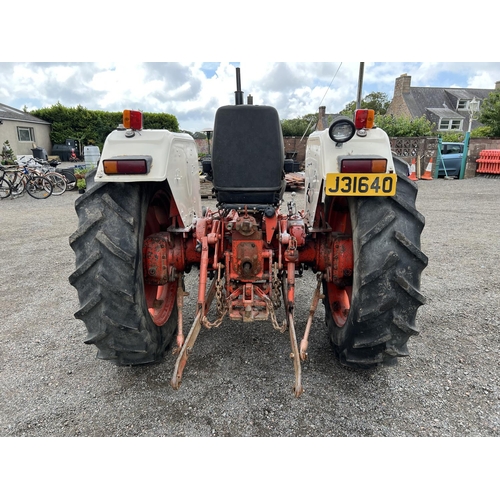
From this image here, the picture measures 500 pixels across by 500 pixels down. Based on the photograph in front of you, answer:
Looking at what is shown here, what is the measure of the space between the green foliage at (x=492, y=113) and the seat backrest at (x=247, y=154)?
24250 millimetres

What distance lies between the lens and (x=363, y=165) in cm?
206

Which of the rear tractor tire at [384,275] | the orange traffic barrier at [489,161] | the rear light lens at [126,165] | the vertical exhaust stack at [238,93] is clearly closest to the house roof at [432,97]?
the orange traffic barrier at [489,161]

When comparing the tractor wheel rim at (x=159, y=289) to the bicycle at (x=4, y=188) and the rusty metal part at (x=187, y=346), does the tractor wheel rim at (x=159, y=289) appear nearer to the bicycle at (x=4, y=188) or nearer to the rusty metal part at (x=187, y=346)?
the rusty metal part at (x=187, y=346)

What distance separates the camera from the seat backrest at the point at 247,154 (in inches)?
104

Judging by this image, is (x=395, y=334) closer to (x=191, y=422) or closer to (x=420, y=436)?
(x=420, y=436)

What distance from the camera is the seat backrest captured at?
8.67ft

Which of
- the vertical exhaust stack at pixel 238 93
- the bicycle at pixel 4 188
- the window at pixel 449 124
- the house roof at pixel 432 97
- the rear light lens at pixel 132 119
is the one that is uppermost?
the house roof at pixel 432 97

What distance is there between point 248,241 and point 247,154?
70cm

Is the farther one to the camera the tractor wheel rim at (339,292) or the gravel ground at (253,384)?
the tractor wheel rim at (339,292)

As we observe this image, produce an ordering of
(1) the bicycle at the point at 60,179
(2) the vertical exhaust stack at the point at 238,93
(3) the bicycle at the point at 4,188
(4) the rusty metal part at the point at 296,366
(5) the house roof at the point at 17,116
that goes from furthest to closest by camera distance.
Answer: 1. (5) the house roof at the point at 17,116
2. (1) the bicycle at the point at 60,179
3. (3) the bicycle at the point at 4,188
4. (2) the vertical exhaust stack at the point at 238,93
5. (4) the rusty metal part at the point at 296,366

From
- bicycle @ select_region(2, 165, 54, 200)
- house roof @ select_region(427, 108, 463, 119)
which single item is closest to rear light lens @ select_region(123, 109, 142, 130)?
bicycle @ select_region(2, 165, 54, 200)

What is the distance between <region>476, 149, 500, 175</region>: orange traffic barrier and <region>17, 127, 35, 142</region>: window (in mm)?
26941

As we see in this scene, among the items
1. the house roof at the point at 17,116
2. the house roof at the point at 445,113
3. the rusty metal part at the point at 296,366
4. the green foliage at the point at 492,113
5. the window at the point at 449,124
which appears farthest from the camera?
the window at the point at 449,124

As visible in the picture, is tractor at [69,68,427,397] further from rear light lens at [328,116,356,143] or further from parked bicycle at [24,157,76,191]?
parked bicycle at [24,157,76,191]
